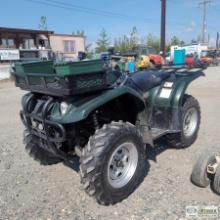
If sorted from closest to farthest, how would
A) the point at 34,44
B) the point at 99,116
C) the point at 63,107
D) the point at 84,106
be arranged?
1. the point at 84,106
2. the point at 63,107
3. the point at 99,116
4. the point at 34,44

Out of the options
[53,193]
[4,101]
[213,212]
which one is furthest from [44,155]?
[4,101]

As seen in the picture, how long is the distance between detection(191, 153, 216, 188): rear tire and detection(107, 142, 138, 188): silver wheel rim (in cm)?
76

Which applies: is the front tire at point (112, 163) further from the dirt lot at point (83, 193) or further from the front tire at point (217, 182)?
the front tire at point (217, 182)

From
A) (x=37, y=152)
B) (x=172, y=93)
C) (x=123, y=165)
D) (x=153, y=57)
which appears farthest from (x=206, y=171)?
(x=153, y=57)

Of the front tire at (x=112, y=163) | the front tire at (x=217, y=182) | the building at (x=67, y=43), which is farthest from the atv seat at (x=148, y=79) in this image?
the building at (x=67, y=43)

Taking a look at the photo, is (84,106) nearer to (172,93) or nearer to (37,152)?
(37,152)

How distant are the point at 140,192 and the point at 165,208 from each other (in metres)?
0.44

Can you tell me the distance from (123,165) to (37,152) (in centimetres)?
140

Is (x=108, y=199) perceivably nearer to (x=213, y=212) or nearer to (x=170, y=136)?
(x=213, y=212)

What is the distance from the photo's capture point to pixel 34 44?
94.7ft

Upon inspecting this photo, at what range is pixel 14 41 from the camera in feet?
90.1

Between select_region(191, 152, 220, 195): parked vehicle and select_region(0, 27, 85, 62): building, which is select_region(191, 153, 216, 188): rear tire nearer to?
select_region(191, 152, 220, 195): parked vehicle

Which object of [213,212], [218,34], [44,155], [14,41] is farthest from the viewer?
[218,34]

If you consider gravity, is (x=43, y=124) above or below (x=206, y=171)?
above
